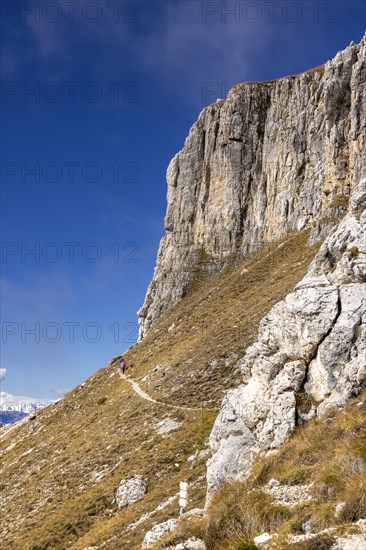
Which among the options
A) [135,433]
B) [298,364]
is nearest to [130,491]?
[135,433]

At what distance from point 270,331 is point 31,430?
1889 inches

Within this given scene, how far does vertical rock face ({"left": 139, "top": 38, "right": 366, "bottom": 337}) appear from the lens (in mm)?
68062

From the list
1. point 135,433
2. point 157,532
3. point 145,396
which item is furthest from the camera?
point 145,396

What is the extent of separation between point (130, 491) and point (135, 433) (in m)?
8.03

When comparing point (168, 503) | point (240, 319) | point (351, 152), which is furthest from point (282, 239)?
point (168, 503)

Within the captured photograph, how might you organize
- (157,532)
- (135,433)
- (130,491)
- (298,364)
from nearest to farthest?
1. (157,532)
2. (298,364)
3. (130,491)
4. (135,433)

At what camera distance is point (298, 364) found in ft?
60.5

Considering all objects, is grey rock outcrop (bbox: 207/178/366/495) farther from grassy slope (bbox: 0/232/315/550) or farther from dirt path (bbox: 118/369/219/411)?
dirt path (bbox: 118/369/219/411)

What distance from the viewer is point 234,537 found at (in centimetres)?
930

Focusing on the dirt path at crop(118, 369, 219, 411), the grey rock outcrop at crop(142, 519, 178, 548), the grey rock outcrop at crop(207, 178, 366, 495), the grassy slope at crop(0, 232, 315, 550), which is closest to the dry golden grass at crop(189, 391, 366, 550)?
the grey rock outcrop at crop(207, 178, 366, 495)

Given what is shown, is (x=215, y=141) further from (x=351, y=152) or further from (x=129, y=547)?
(x=129, y=547)

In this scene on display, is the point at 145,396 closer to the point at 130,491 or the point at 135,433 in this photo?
the point at 135,433

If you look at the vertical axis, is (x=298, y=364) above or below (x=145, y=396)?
below

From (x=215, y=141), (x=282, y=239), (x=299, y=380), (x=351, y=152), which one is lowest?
(x=299, y=380)
